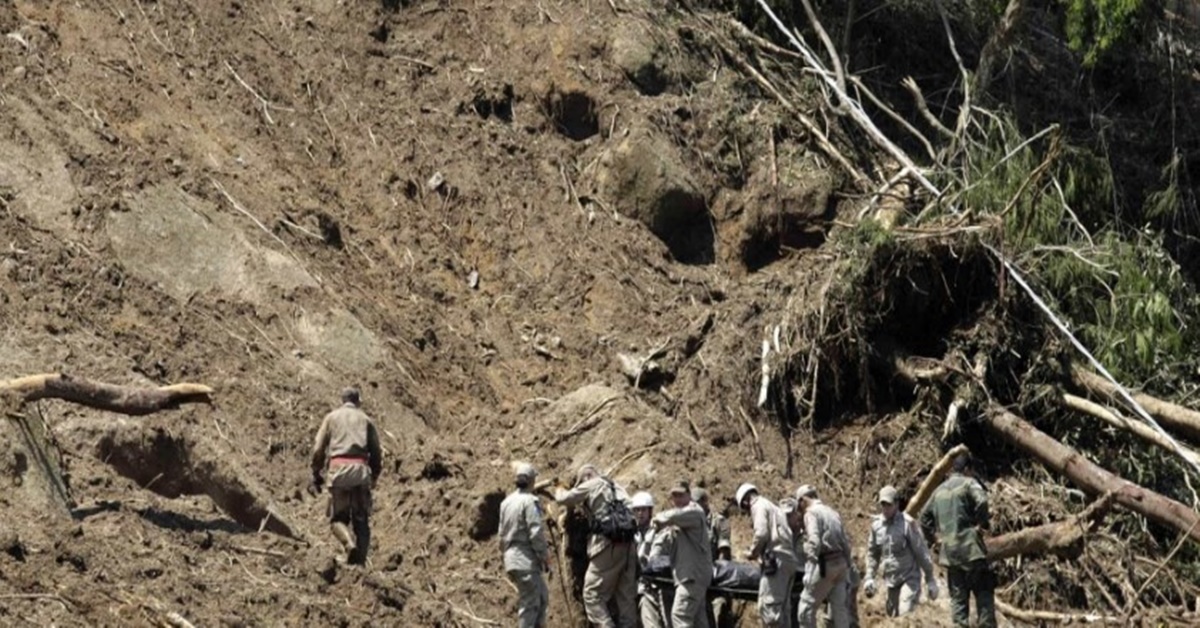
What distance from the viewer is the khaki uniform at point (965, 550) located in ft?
59.9

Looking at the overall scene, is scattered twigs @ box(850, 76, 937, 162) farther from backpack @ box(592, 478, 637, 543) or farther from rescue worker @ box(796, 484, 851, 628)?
backpack @ box(592, 478, 637, 543)

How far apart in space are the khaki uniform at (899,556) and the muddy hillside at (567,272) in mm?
760

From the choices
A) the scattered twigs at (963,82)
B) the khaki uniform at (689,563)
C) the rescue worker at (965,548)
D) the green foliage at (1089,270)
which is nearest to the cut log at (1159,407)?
the green foliage at (1089,270)

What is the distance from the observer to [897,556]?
18.7 m

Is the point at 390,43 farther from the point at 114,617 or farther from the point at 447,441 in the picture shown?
the point at 114,617

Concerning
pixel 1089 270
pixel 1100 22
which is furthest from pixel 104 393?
pixel 1100 22

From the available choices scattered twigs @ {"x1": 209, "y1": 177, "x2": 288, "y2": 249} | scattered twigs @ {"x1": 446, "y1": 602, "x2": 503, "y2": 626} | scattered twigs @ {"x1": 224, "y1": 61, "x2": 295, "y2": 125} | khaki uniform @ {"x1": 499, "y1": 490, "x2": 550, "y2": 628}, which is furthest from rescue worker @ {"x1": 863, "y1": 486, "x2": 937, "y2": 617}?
scattered twigs @ {"x1": 224, "y1": 61, "x2": 295, "y2": 125}

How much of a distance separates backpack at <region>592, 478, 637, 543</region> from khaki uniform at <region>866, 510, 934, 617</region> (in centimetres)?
223

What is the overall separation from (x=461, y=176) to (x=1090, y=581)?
7.69 m

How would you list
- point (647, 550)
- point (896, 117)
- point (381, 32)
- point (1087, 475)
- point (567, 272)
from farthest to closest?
point (896, 117) → point (381, 32) → point (567, 272) → point (1087, 475) → point (647, 550)

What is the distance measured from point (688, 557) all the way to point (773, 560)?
0.67 meters

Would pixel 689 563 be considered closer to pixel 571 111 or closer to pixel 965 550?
pixel 965 550

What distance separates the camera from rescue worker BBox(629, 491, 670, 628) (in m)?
17.9

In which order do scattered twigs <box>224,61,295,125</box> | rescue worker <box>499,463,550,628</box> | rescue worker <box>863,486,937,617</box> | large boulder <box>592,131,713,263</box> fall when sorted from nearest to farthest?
rescue worker <box>499,463,550,628</box>, rescue worker <box>863,486,937,617</box>, scattered twigs <box>224,61,295,125</box>, large boulder <box>592,131,713,263</box>
